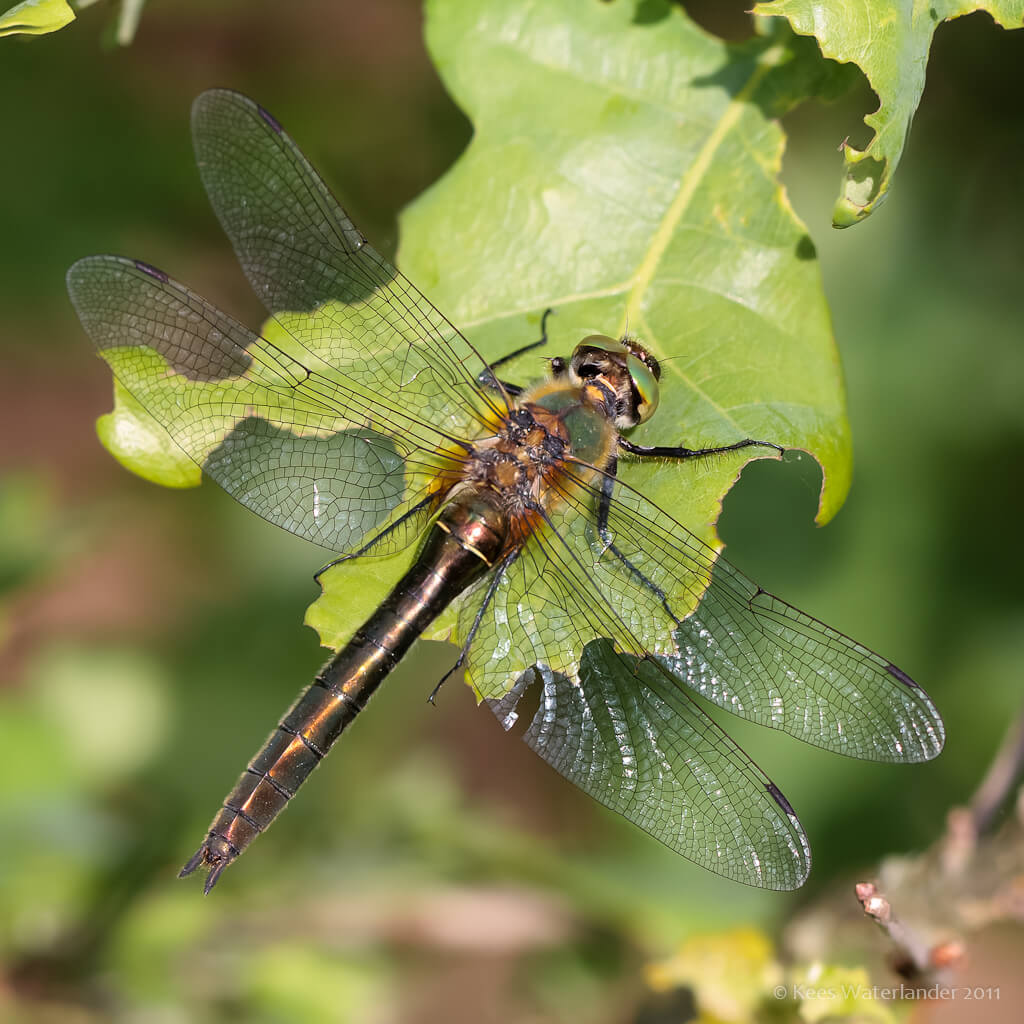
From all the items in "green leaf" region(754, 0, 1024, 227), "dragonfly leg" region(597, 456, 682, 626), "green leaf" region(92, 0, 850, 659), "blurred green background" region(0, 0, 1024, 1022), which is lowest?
"blurred green background" region(0, 0, 1024, 1022)

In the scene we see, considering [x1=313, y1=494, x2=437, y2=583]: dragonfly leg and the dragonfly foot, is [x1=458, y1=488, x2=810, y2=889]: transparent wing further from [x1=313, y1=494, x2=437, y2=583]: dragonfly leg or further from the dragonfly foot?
the dragonfly foot

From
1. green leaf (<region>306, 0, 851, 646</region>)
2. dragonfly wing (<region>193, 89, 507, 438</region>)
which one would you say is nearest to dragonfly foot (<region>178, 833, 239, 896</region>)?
green leaf (<region>306, 0, 851, 646</region>)

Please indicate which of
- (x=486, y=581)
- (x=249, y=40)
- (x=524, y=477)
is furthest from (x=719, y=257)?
(x=249, y=40)

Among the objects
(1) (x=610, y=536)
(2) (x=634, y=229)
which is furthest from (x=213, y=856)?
(2) (x=634, y=229)

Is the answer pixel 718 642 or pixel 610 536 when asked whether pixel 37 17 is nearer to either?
pixel 610 536

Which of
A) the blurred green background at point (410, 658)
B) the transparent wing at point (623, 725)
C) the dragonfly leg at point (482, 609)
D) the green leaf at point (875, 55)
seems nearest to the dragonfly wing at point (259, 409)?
the dragonfly leg at point (482, 609)

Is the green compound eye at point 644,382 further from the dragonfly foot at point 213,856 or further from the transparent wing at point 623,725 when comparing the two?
the dragonfly foot at point 213,856

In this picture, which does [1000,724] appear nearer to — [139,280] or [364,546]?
[364,546]

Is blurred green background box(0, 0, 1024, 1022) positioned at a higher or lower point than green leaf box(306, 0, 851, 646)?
lower
